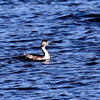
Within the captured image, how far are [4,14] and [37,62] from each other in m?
10.7

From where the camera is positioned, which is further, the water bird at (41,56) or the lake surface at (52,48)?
the water bird at (41,56)

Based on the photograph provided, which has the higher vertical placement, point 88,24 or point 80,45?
point 88,24

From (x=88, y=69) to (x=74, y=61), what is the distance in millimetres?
1487

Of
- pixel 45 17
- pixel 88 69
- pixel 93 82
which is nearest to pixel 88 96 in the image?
pixel 93 82

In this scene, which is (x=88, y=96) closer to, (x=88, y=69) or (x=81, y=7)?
(x=88, y=69)

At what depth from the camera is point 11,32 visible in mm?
27844

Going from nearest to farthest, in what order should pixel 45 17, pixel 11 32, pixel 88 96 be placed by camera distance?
pixel 88 96, pixel 11 32, pixel 45 17

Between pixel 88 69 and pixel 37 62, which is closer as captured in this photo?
pixel 88 69

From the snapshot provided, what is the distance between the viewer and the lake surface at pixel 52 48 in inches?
699

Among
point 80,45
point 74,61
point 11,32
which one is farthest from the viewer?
point 11,32

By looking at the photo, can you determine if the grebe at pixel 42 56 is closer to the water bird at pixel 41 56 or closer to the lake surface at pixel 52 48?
the water bird at pixel 41 56

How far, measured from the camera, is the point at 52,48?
982 inches

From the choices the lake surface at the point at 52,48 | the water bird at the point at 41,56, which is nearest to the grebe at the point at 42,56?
the water bird at the point at 41,56

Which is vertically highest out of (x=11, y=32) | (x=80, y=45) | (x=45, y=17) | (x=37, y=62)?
(x=45, y=17)
